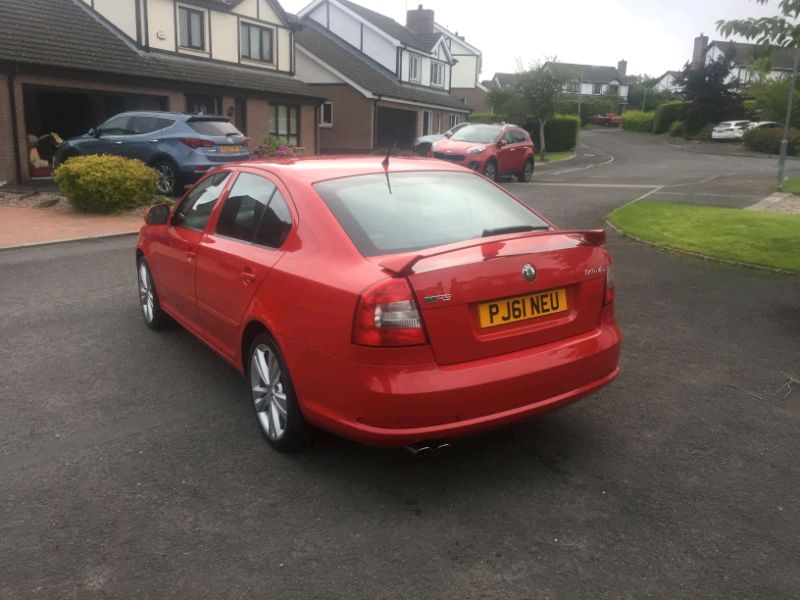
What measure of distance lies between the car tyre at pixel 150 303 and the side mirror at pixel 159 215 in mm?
561

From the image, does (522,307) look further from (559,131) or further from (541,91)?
(559,131)

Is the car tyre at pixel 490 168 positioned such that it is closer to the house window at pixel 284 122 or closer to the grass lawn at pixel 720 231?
the grass lawn at pixel 720 231

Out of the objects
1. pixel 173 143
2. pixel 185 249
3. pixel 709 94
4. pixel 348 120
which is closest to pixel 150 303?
pixel 185 249

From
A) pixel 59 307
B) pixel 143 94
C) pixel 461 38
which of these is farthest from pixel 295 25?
pixel 461 38

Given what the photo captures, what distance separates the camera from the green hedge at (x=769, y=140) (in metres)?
43.1

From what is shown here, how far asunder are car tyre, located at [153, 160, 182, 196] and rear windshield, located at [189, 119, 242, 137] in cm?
100

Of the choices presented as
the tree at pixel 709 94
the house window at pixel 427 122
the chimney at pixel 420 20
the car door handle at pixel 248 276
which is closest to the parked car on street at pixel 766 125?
the tree at pixel 709 94

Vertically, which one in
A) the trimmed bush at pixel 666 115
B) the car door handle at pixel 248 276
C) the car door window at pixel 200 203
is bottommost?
the car door handle at pixel 248 276

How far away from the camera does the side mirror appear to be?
569 cm

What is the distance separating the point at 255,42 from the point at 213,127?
1502cm

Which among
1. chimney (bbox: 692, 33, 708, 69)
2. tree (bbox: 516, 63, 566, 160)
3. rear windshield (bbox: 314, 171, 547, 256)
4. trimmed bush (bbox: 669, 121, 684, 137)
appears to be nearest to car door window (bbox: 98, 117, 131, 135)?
rear windshield (bbox: 314, 171, 547, 256)

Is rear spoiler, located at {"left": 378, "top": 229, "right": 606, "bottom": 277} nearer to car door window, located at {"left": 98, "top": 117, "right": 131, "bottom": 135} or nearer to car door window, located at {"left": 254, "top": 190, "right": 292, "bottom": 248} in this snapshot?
car door window, located at {"left": 254, "top": 190, "right": 292, "bottom": 248}

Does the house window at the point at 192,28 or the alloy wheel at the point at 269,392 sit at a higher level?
the house window at the point at 192,28

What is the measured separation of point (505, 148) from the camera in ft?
71.0
